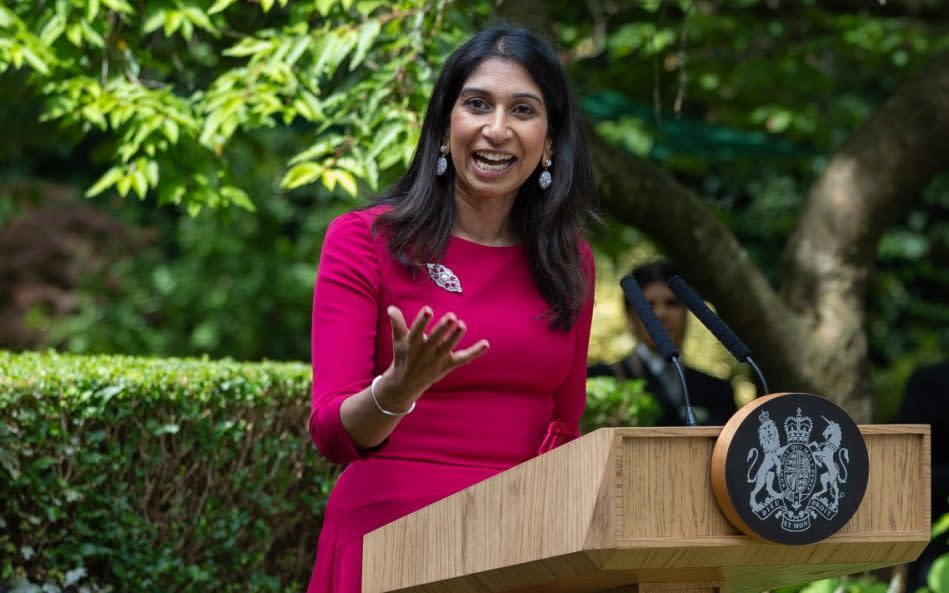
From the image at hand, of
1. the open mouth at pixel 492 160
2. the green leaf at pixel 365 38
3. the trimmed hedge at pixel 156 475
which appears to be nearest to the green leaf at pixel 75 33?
the green leaf at pixel 365 38

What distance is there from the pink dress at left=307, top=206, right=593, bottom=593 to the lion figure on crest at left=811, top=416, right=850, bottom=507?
2.67 feet

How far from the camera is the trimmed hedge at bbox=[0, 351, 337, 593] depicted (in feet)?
13.3

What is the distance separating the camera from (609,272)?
514 inches

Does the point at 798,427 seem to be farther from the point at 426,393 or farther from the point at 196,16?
the point at 196,16

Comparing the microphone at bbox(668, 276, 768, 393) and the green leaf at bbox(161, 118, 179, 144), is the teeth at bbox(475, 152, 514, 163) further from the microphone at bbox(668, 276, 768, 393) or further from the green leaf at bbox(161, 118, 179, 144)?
the green leaf at bbox(161, 118, 179, 144)

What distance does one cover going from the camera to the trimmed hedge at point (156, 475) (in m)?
4.07

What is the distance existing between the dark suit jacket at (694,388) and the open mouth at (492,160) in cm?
370

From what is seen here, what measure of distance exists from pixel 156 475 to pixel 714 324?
8.12 ft

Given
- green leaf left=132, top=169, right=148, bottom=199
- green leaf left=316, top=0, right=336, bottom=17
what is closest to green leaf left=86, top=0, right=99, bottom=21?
green leaf left=132, top=169, right=148, bottom=199

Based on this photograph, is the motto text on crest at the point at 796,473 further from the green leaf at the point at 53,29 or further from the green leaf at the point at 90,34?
the green leaf at the point at 53,29

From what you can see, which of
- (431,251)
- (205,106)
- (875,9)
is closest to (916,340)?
(875,9)

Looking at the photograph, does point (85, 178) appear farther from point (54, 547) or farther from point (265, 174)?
point (54, 547)

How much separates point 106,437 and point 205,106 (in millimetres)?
1260

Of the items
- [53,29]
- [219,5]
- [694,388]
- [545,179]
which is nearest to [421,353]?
[545,179]
